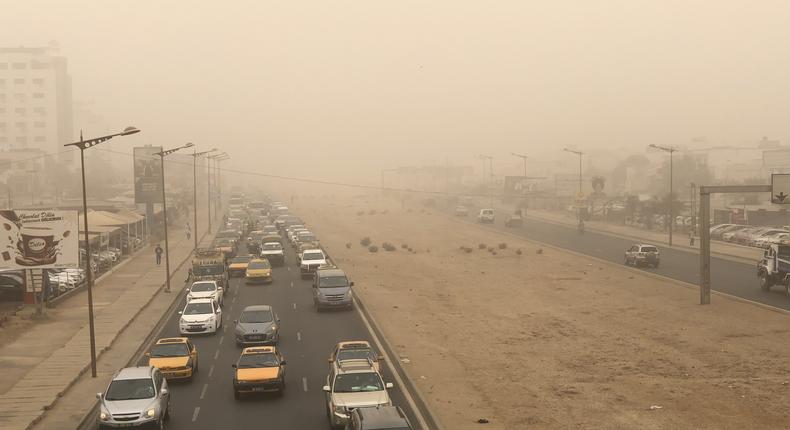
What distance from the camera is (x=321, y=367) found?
91.3 feet

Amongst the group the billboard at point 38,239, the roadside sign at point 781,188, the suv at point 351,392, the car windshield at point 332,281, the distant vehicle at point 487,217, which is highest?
the roadside sign at point 781,188

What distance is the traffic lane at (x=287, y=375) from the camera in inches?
847

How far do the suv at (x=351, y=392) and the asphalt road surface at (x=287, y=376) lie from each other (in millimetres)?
813

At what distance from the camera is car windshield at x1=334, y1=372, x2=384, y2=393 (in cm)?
2101

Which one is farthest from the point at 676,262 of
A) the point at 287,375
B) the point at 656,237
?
the point at 287,375

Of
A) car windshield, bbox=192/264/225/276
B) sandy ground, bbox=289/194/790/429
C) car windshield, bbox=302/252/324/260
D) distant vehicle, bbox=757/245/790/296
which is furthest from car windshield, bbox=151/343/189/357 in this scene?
distant vehicle, bbox=757/245/790/296

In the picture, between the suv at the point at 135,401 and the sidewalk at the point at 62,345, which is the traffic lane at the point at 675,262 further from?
the sidewalk at the point at 62,345

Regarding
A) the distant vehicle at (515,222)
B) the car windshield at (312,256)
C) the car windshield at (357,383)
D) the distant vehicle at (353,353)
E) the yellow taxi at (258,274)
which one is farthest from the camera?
the distant vehicle at (515,222)

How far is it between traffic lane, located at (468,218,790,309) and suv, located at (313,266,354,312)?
65.7ft

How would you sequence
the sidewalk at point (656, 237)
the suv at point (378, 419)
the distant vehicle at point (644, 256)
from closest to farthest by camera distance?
1. the suv at point (378, 419)
2. the distant vehicle at point (644, 256)
3. the sidewalk at point (656, 237)

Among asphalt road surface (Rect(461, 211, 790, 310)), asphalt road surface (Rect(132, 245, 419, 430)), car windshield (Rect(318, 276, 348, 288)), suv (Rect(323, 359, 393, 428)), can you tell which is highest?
car windshield (Rect(318, 276, 348, 288))

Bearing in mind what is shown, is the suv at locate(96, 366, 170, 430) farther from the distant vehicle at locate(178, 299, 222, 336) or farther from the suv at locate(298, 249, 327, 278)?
the suv at locate(298, 249, 327, 278)

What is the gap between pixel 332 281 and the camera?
40.9 metres

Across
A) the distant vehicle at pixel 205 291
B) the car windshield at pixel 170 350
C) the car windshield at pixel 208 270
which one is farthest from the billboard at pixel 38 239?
the car windshield at pixel 170 350
